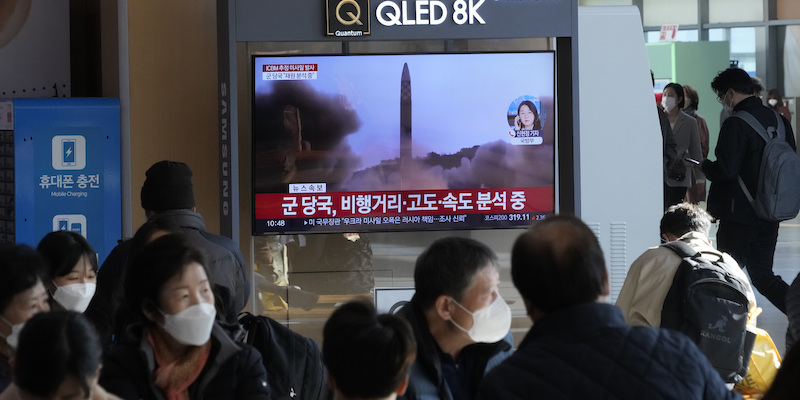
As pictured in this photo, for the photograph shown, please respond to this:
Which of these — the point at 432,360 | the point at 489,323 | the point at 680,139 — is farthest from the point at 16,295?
the point at 680,139

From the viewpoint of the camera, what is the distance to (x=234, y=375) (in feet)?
8.70

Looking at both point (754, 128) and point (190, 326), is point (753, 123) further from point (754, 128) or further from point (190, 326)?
point (190, 326)

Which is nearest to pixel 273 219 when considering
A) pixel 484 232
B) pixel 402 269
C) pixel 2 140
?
pixel 402 269

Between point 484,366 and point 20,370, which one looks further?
point 484,366

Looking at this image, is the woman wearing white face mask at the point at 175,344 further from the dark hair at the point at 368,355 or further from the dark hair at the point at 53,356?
the dark hair at the point at 368,355

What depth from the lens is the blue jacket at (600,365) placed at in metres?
2.15

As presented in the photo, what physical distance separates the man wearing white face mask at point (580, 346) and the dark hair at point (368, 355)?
0.61 ft

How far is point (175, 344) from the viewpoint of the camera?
2711 millimetres

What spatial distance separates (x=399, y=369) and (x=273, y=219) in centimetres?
365

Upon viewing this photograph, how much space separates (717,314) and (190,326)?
253cm

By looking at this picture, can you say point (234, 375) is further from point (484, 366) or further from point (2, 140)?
point (2, 140)

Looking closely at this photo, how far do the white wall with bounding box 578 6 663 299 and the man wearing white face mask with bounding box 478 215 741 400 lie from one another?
13.5ft

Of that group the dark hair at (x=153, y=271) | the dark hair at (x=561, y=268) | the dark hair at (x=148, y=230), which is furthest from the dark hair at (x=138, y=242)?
the dark hair at (x=561, y=268)

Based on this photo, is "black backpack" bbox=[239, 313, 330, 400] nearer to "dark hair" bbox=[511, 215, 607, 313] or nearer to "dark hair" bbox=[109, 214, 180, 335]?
"dark hair" bbox=[109, 214, 180, 335]
